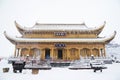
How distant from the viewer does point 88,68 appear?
5.29 metres

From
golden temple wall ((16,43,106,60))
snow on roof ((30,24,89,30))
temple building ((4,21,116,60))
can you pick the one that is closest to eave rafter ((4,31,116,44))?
temple building ((4,21,116,60))

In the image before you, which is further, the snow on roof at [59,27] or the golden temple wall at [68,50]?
the snow on roof at [59,27]

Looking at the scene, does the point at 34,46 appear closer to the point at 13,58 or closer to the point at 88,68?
the point at 13,58

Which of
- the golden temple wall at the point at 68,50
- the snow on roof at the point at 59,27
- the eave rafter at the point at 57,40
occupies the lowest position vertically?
the golden temple wall at the point at 68,50

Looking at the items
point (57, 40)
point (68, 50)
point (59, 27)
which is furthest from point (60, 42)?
point (59, 27)

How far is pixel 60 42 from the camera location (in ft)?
24.0

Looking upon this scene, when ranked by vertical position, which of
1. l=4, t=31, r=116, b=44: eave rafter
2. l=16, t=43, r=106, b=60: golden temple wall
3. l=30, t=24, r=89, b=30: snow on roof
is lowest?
l=16, t=43, r=106, b=60: golden temple wall

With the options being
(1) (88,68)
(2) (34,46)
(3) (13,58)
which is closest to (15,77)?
(1) (88,68)

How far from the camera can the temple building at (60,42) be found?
7.32 meters

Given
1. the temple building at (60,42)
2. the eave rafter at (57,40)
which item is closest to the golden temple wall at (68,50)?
the temple building at (60,42)

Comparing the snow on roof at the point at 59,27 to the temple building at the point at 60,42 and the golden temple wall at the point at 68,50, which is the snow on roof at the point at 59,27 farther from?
the golden temple wall at the point at 68,50

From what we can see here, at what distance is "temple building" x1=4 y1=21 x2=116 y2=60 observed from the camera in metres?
7.32

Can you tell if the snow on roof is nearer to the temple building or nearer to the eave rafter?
the temple building

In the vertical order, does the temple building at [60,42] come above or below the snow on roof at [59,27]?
below
